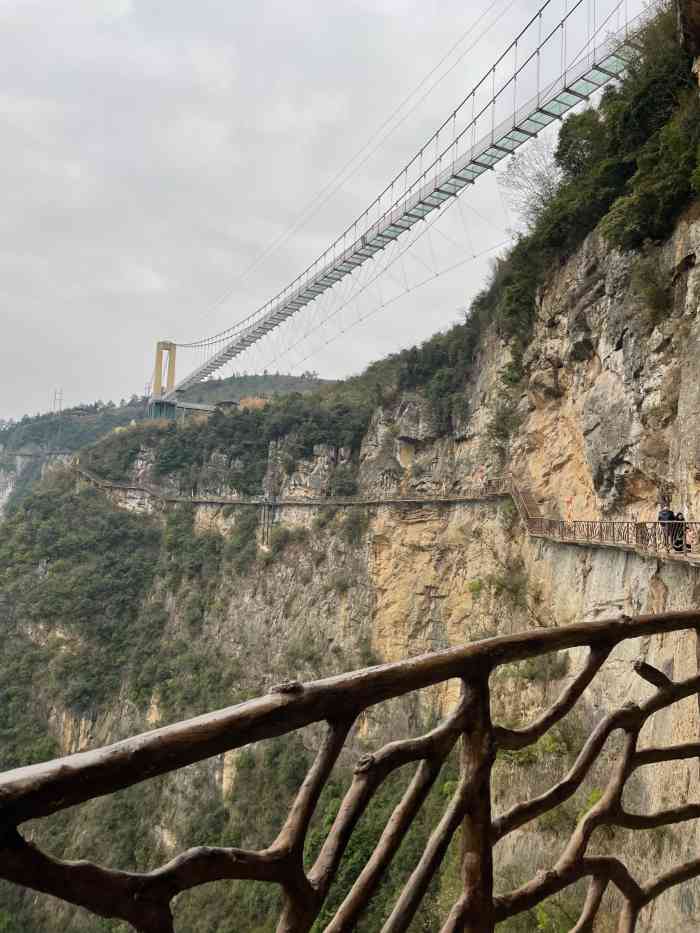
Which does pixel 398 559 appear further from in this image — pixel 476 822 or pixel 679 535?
pixel 476 822

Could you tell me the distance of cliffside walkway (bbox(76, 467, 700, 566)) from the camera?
27.4 ft

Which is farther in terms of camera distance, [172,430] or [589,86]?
[172,430]

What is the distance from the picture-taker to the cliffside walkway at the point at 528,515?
8352 millimetres

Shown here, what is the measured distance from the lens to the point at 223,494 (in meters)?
31.6

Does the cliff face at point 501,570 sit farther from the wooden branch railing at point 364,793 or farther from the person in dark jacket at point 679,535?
the wooden branch railing at point 364,793

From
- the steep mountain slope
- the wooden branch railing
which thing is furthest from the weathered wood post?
the steep mountain slope

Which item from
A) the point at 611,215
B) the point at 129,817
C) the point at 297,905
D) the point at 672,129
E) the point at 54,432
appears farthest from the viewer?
the point at 54,432

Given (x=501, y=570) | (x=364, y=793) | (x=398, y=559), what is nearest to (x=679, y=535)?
(x=364, y=793)

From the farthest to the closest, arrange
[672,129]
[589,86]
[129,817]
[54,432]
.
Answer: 1. [54,432]
2. [129,817]
3. [589,86]
4. [672,129]

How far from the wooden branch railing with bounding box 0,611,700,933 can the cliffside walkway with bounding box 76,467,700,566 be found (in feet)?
19.1

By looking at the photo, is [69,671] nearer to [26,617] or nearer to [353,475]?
[26,617]

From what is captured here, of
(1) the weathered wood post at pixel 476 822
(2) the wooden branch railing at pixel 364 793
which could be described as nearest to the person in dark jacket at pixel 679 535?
(2) the wooden branch railing at pixel 364 793

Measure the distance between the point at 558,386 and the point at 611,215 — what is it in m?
4.38

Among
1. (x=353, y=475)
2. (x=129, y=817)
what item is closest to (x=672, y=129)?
(x=353, y=475)
